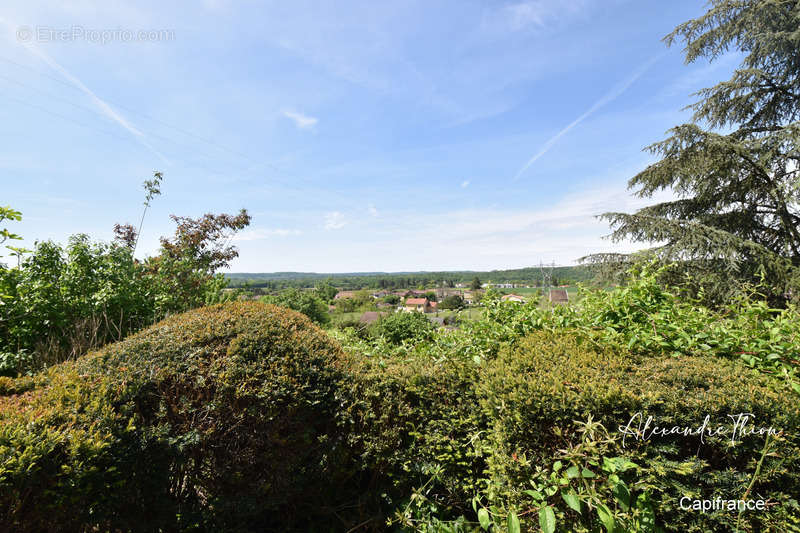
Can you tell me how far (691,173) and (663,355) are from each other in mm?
8522

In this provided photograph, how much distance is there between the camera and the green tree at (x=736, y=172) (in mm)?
7094

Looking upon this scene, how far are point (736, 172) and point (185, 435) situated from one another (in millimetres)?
12043

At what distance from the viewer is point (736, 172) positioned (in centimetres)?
779

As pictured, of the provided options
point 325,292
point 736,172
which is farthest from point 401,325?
point 325,292

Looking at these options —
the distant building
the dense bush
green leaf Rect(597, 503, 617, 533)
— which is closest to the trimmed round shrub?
the dense bush

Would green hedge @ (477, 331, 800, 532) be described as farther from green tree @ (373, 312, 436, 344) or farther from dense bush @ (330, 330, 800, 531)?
green tree @ (373, 312, 436, 344)

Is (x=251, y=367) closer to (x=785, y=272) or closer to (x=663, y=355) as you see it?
(x=663, y=355)

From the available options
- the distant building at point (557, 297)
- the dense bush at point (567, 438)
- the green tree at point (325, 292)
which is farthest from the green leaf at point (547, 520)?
the green tree at point (325, 292)

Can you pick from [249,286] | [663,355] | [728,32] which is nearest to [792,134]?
[728,32]

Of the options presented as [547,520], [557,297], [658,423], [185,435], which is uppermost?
[557,297]

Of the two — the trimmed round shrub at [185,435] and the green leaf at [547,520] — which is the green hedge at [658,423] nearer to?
the green leaf at [547,520]

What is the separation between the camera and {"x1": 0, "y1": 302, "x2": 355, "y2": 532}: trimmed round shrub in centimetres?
136

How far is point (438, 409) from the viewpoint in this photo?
7.47 feet

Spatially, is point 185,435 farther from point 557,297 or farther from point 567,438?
point 557,297
